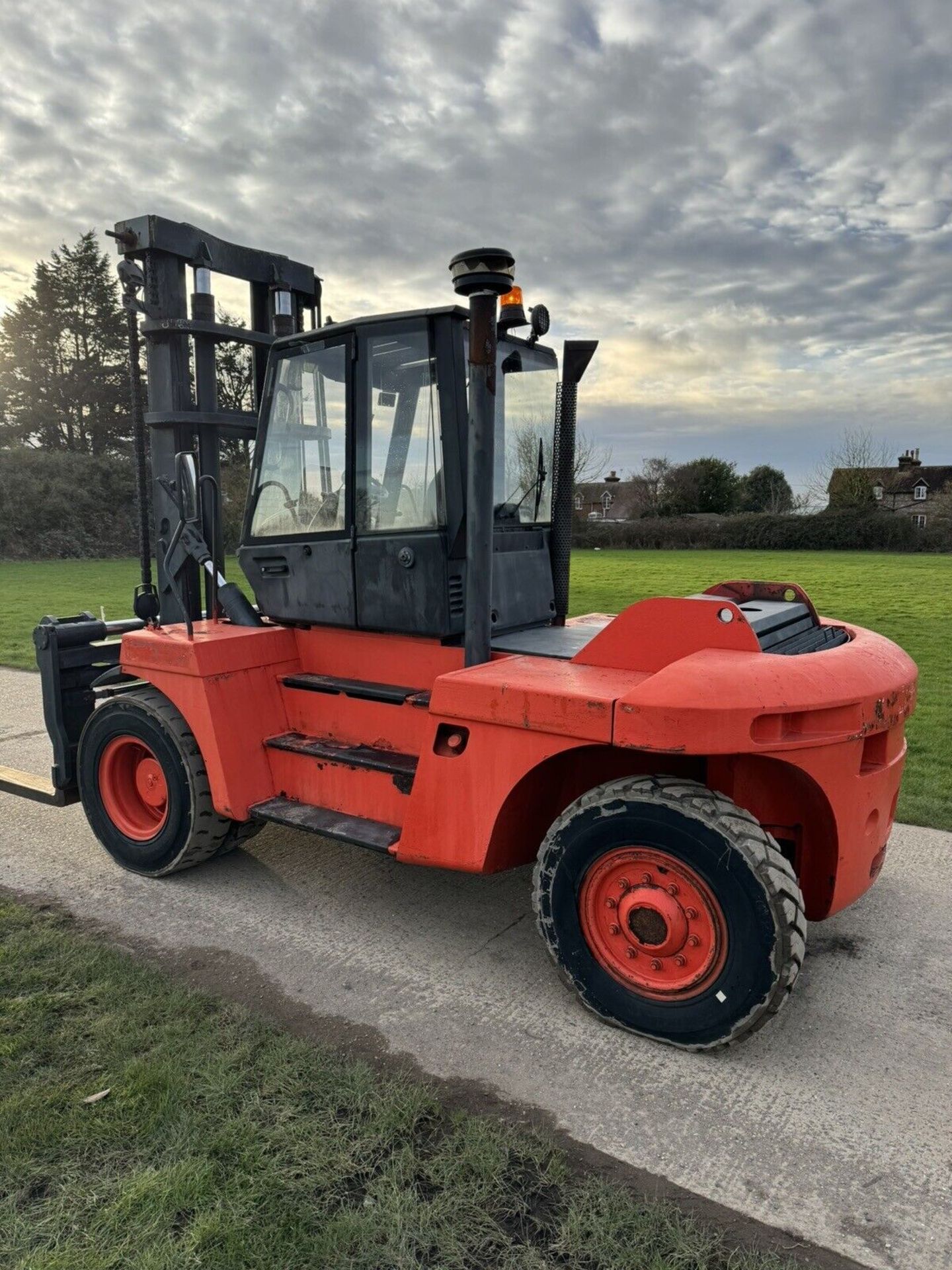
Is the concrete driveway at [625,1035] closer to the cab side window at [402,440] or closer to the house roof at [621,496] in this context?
the cab side window at [402,440]

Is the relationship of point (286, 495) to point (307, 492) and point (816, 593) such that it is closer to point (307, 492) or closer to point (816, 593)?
point (307, 492)

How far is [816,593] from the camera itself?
60.7ft

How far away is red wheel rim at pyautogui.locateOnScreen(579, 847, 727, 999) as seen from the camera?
9.51 ft

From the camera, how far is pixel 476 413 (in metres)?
3.21

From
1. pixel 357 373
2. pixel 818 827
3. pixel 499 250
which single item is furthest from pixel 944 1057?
pixel 357 373

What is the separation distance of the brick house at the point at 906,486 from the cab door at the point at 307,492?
127ft

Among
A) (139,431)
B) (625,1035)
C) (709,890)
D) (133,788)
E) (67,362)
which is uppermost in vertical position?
(67,362)

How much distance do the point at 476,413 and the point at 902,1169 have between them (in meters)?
2.73

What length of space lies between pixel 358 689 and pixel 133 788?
60.0 inches

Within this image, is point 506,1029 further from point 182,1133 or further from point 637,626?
point 637,626

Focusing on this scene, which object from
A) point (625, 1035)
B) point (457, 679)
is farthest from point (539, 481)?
point (625, 1035)

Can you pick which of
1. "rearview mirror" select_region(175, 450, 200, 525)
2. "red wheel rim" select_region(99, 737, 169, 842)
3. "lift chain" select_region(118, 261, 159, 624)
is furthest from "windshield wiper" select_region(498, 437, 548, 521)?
"red wheel rim" select_region(99, 737, 169, 842)

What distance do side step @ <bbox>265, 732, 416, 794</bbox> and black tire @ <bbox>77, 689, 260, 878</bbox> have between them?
41cm

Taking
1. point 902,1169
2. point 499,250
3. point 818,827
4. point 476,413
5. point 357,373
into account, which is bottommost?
point 902,1169
